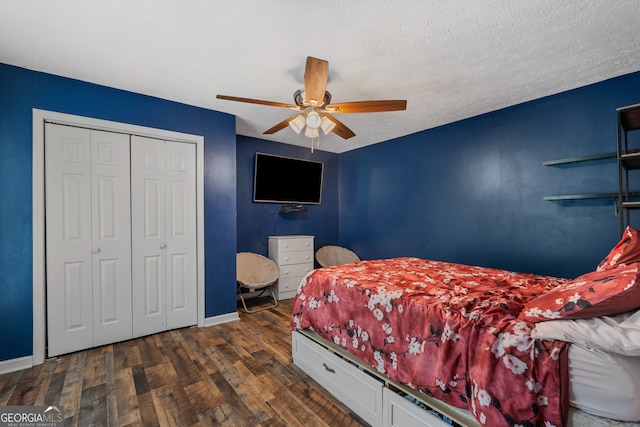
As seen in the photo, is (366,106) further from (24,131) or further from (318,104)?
(24,131)

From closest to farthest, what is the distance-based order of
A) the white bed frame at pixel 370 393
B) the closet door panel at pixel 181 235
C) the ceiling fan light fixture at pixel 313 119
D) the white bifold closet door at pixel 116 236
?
the white bed frame at pixel 370 393 < the ceiling fan light fixture at pixel 313 119 < the white bifold closet door at pixel 116 236 < the closet door panel at pixel 181 235

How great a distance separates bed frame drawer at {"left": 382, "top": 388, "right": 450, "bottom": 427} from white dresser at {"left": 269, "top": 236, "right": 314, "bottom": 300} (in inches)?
108

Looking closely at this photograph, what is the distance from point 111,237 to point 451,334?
9.76 feet

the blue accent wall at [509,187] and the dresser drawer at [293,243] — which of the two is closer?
the blue accent wall at [509,187]

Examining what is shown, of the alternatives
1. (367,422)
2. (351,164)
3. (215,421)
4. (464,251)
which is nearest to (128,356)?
(215,421)

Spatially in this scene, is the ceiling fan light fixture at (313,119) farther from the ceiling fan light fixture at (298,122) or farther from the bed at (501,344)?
the bed at (501,344)

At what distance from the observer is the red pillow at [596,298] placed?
1.00m

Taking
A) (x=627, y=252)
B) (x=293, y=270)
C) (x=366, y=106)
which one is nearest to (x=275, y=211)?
(x=293, y=270)

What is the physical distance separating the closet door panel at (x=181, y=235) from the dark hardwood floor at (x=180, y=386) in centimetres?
34

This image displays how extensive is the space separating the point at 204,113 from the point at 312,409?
3.02 metres

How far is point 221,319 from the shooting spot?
3230 millimetres

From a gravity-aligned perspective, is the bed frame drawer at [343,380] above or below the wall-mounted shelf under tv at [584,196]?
below

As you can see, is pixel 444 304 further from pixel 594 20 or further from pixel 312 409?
pixel 594 20

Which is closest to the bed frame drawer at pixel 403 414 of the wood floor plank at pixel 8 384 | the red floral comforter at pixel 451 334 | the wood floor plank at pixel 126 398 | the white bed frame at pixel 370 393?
the white bed frame at pixel 370 393
